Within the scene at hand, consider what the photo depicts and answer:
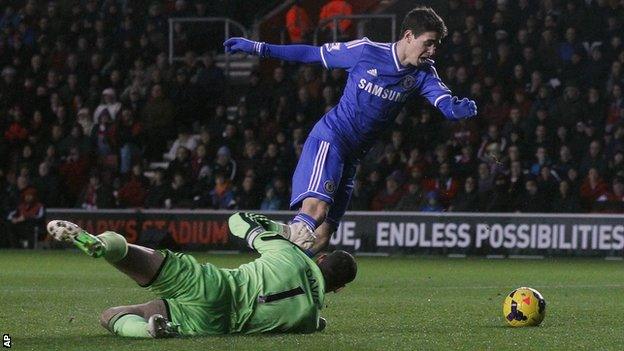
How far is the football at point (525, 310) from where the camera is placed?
8969 mm

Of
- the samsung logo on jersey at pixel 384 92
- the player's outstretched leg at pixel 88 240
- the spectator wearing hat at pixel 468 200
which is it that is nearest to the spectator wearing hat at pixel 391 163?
the spectator wearing hat at pixel 468 200

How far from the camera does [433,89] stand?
1005 cm

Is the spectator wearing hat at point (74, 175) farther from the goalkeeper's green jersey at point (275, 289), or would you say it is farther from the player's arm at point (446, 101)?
the goalkeeper's green jersey at point (275, 289)

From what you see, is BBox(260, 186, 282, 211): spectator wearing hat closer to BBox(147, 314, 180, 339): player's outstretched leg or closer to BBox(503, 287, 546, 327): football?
BBox(503, 287, 546, 327): football

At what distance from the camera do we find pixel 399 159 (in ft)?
69.8

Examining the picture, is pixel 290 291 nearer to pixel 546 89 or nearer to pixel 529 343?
pixel 529 343

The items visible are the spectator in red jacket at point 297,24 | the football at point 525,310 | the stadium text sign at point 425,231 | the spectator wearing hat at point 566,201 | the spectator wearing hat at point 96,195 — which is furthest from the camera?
the spectator in red jacket at point 297,24

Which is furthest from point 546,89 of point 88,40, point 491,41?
point 88,40

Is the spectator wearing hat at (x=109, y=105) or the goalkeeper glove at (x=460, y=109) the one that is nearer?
the goalkeeper glove at (x=460, y=109)

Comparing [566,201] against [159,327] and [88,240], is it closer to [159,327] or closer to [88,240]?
[159,327]

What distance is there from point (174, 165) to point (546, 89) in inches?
264

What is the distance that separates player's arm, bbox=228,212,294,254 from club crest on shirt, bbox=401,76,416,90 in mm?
2919

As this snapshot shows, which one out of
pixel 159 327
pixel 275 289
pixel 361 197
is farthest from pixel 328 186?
pixel 361 197

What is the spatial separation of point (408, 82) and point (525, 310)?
7.54ft
